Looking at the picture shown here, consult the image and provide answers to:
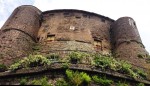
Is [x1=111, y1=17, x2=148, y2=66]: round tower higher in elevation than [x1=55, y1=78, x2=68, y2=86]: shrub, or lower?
higher

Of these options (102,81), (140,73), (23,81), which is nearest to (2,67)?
(23,81)

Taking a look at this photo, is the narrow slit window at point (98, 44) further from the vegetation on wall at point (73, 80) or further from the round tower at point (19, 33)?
the vegetation on wall at point (73, 80)

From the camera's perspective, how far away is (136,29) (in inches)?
896

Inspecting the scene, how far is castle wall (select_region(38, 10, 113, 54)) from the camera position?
2022 centimetres

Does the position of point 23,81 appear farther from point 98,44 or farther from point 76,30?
point 98,44

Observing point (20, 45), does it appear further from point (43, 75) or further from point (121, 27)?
point (121, 27)

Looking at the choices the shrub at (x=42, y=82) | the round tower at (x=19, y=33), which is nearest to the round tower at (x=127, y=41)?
the round tower at (x=19, y=33)

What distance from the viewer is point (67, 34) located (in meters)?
20.7

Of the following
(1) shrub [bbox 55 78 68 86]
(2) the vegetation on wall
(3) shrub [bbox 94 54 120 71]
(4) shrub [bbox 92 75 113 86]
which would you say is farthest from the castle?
(4) shrub [bbox 92 75 113 86]

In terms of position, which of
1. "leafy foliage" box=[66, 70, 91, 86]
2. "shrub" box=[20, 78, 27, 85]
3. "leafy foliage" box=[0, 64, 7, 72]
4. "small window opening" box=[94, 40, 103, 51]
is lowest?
"shrub" box=[20, 78, 27, 85]

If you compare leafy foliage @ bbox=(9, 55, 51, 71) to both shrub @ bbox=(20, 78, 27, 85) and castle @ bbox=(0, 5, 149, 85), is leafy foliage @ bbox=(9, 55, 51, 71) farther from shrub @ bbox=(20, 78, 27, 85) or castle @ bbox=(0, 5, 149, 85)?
castle @ bbox=(0, 5, 149, 85)

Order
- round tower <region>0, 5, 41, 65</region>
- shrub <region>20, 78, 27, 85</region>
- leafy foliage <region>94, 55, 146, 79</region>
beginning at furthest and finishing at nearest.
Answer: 1. round tower <region>0, 5, 41, 65</region>
2. leafy foliage <region>94, 55, 146, 79</region>
3. shrub <region>20, 78, 27, 85</region>

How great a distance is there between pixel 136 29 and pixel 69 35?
6.16 meters

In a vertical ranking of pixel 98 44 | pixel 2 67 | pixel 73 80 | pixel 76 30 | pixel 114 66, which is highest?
pixel 76 30
